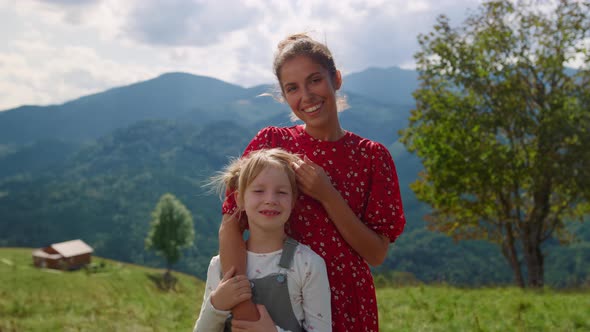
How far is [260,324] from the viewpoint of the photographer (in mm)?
2389

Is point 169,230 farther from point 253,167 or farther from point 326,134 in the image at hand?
point 253,167

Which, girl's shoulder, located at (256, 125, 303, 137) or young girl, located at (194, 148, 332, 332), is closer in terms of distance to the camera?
young girl, located at (194, 148, 332, 332)

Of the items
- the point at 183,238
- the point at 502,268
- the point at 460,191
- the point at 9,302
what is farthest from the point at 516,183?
the point at 502,268

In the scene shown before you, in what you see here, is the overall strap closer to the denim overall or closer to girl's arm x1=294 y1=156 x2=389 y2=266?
the denim overall

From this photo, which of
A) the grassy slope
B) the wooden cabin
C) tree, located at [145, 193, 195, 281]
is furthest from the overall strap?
the wooden cabin

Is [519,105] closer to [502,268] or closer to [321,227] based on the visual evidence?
[321,227]

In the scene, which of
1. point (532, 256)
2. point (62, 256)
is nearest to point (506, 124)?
point (532, 256)

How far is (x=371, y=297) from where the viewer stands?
2816 millimetres

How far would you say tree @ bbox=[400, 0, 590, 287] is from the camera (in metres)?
17.1

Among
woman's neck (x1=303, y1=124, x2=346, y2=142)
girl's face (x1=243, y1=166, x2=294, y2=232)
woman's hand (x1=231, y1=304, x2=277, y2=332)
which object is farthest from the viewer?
woman's neck (x1=303, y1=124, x2=346, y2=142)

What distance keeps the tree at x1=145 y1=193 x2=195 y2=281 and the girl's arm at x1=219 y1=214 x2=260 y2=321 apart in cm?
5145

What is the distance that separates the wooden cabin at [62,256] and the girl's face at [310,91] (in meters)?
55.3

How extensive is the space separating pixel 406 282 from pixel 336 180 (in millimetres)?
10337

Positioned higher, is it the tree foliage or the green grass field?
the tree foliage
